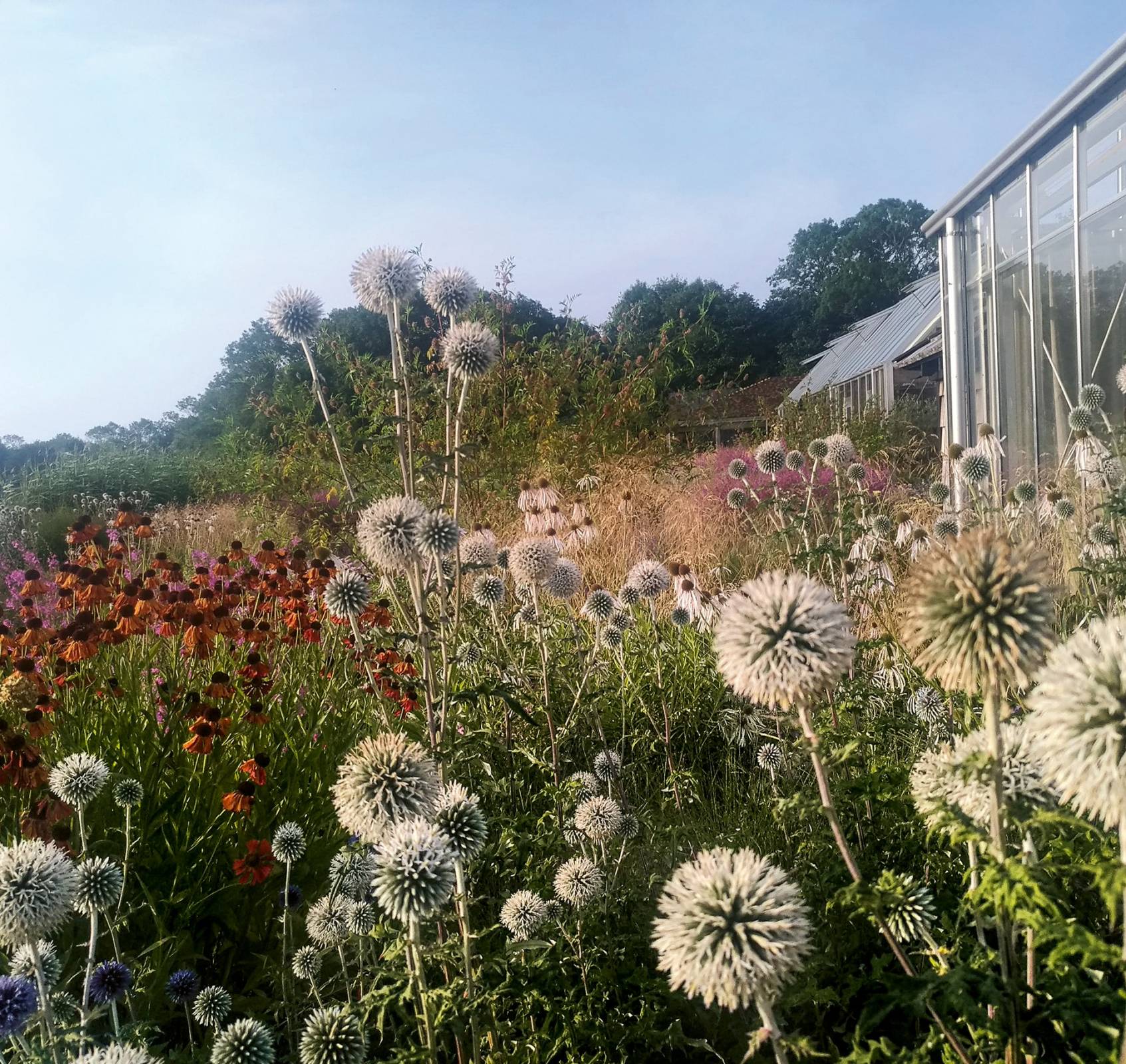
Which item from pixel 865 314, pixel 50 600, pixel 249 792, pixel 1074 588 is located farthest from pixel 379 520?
pixel 865 314

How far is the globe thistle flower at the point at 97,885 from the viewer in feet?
6.73

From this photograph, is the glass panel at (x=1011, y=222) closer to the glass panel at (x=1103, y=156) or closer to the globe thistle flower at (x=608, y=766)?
the glass panel at (x=1103, y=156)

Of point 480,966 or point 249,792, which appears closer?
point 480,966

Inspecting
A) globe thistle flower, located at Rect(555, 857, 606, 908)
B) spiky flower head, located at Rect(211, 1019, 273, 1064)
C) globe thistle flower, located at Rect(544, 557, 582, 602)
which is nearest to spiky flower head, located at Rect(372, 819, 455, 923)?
spiky flower head, located at Rect(211, 1019, 273, 1064)

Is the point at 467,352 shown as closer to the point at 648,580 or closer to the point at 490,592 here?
the point at 490,592

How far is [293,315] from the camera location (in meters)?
3.40

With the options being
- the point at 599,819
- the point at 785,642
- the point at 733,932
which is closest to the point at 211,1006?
the point at 599,819

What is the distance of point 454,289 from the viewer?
3.32 m

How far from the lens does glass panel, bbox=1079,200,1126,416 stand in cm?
843

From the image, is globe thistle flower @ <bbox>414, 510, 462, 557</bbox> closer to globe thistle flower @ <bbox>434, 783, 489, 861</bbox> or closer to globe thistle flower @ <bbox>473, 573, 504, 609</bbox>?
globe thistle flower @ <bbox>434, 783, 489, 861</bbox>

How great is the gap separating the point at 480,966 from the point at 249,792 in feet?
3.51

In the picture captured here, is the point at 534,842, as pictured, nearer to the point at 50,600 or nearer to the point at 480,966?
the point at 480,966

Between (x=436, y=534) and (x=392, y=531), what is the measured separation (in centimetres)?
14

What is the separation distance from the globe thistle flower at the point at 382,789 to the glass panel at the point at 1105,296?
8.77 meters
